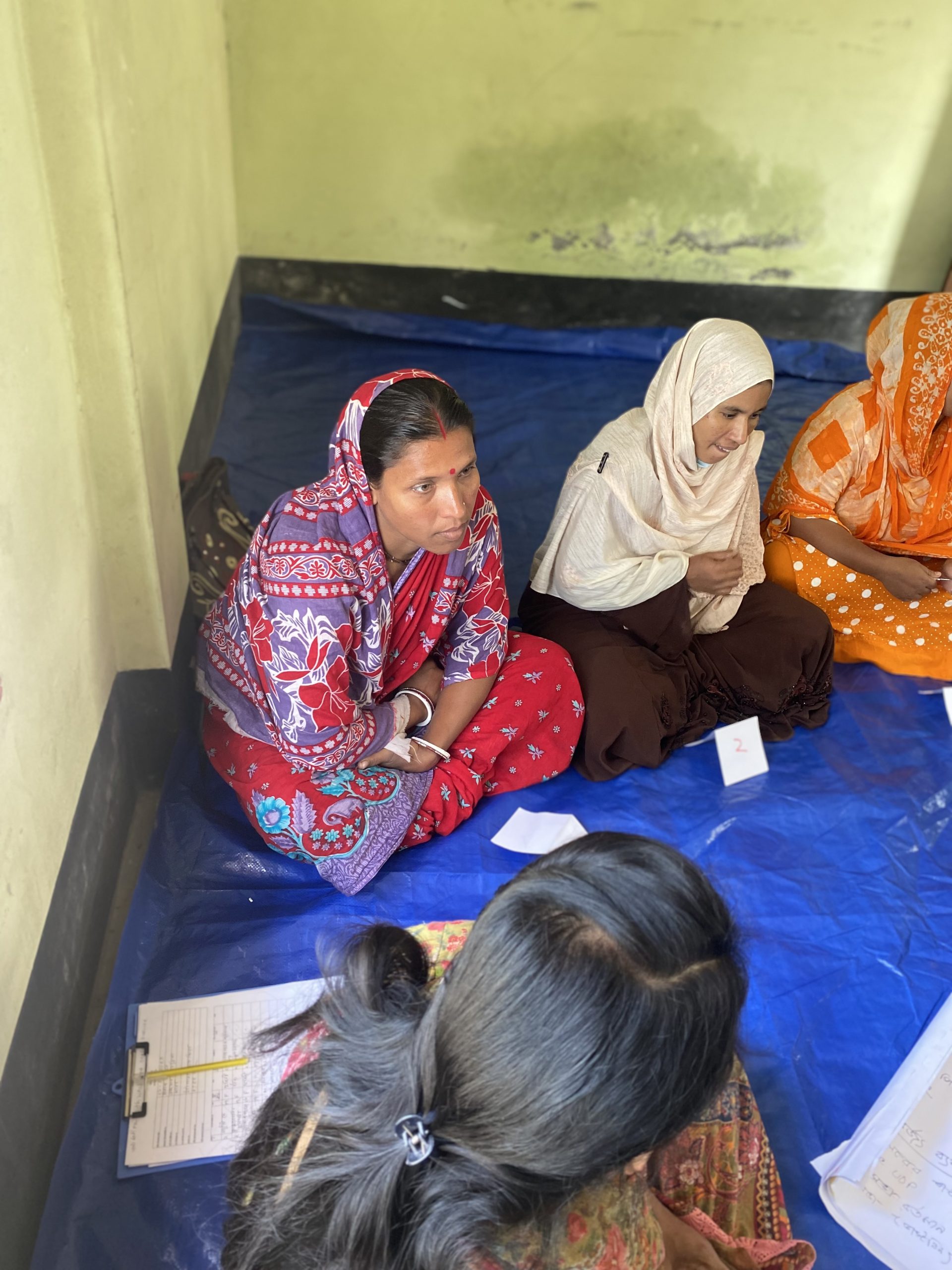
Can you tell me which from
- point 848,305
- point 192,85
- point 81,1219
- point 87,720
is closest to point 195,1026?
point 81,1219

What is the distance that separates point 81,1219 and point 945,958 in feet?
4.59

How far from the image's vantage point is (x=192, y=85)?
8.99 ft

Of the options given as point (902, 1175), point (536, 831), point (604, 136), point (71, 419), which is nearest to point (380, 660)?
point (536, 831)

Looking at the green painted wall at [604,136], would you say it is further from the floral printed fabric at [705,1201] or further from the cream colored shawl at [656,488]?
the floral printed fabric at [705,1201]

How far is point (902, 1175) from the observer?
1348 millimetres

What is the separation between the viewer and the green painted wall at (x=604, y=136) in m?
3.52

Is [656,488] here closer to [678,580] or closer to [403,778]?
[678,580]

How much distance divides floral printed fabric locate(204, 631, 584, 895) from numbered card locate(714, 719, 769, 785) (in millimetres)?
314

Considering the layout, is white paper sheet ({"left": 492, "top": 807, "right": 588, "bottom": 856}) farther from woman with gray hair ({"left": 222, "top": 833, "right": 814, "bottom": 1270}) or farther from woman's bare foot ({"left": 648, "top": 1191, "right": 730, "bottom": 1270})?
woman with gray hair ({"left": 222, "top": 833, "right": 814, "bottom": 1270})

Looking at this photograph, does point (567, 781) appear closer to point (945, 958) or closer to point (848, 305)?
point (945, 958)

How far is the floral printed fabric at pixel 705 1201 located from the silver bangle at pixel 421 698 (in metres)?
0.61

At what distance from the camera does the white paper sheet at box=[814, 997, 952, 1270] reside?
50.6 inches

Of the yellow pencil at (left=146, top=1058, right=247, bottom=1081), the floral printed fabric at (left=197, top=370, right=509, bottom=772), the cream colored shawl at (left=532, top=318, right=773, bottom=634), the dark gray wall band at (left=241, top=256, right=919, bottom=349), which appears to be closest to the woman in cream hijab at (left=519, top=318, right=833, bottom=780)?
the cream colored shawl at (left=532, top=318, right=773, bottom=634)

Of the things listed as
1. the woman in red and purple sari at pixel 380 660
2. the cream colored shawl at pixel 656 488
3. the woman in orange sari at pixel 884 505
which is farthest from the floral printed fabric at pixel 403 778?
the woman in orange sari at pixel 884 505
